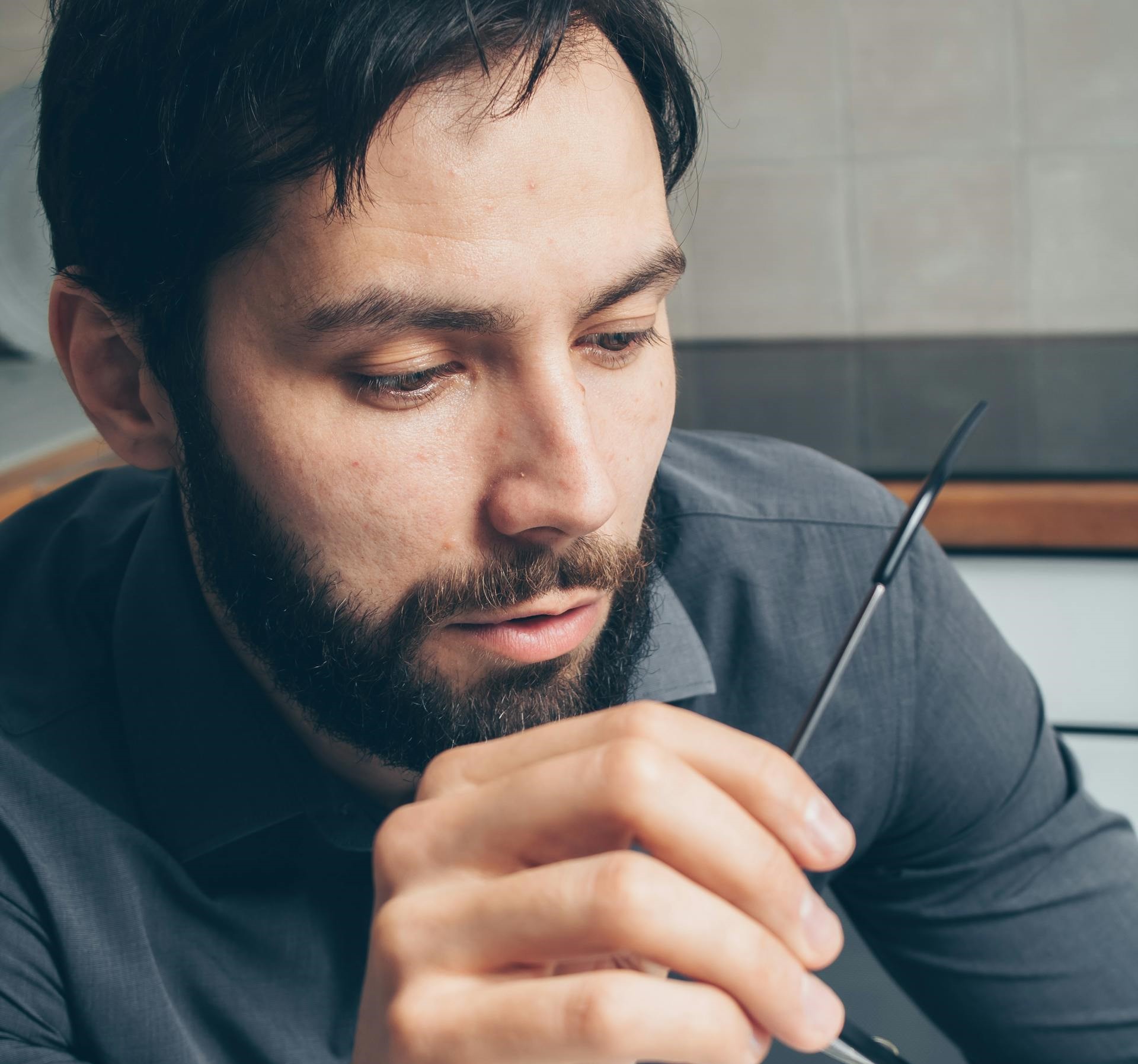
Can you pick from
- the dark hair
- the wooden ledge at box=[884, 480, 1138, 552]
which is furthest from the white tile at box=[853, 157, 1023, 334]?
the dark hair

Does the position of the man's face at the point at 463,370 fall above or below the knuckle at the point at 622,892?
above

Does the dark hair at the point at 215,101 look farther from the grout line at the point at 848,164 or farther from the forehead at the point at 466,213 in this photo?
the grout line at the point at 848,164

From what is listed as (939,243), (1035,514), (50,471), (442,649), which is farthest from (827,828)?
(939,243)

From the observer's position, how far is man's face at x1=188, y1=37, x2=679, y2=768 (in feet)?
1.83

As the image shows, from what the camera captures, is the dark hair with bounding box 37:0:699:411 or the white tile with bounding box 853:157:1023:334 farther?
the white tile with bounding box 853:157:1023:334

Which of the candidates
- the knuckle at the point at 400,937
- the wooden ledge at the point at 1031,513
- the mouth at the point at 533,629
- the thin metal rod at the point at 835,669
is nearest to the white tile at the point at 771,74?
the wooden ledge at the point at 1031,513

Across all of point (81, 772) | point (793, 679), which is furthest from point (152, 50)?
point (793, 679)

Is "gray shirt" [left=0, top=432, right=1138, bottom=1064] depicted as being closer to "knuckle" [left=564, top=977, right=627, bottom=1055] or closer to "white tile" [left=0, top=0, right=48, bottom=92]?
"knuckle" [left=564, top=977, right=627, bottom=1055]

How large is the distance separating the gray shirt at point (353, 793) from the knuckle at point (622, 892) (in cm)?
34

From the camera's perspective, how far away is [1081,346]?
60.4 inches

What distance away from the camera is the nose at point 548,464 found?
564mm

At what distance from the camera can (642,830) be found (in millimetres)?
399

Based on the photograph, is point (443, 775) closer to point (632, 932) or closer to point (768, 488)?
point (632, 932)

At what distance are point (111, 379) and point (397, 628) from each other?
0.28 meters
